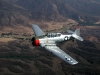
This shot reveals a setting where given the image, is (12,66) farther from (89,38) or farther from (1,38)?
(89,38)

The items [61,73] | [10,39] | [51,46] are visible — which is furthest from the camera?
[10,39]

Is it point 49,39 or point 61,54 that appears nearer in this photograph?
point 61,54

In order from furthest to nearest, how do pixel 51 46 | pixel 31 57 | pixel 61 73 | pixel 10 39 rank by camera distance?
pixel 10 39, pixel 31 57, pixel 61 73, pixel 51 46

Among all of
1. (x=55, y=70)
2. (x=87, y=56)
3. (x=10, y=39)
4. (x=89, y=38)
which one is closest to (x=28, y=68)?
(x=55, y=70)

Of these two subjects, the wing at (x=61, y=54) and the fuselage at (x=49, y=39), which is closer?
Result: the wing at (x=61, y=54)

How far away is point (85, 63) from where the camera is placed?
333 ft

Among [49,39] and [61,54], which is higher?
[49,39]

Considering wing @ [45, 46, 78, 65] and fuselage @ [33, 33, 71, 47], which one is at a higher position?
fuselage @ [33, 33, 71, 47]

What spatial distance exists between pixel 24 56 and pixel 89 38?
66.7 meters

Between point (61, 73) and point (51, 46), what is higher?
point (51, 46)

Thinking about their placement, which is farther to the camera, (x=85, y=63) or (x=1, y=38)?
(x=1, y=38)

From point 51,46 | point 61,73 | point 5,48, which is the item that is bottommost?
point 61,73

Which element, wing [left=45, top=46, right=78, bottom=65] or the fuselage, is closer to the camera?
wing [left=45, top=46, right=78, bottom=65]

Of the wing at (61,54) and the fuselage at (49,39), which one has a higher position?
the fuselage at (49,39)
